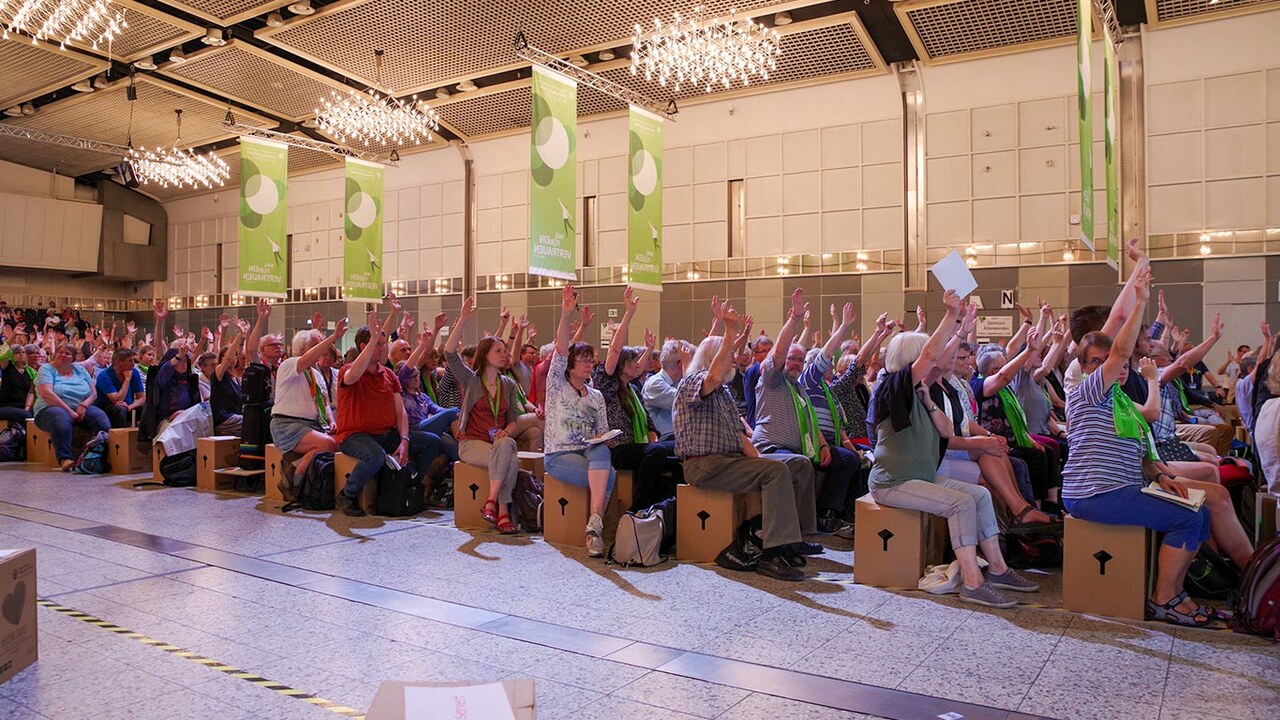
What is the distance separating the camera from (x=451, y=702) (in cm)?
177

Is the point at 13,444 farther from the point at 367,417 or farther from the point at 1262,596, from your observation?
the point at 1262,596

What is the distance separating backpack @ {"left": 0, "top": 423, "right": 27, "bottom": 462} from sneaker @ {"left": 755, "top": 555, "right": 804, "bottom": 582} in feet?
33.1

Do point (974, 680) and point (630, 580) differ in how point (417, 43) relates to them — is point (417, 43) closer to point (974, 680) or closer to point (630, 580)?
point (630, 580)

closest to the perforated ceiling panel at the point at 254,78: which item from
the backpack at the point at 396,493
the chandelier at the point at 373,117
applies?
the chandelier at the point at 373,117

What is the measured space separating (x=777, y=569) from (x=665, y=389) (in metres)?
1.94

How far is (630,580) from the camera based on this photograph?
4.73 metres

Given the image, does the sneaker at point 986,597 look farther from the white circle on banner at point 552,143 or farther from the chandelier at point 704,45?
the chandelier at point 704,45

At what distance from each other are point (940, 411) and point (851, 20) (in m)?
9.42

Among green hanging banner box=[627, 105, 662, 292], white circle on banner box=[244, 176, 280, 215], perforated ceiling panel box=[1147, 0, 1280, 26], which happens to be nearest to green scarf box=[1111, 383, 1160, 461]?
green hanging banner box=[627, 105, 662, 292]

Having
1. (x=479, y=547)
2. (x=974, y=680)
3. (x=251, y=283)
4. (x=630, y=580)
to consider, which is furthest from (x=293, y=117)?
(x=974, y=680)

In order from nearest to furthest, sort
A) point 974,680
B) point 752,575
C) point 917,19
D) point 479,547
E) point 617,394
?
point 974,680 < point 752,575 < point 479,547 < point 617,394 < point 917,19

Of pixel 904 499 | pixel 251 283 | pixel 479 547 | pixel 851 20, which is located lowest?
pixel 479 547

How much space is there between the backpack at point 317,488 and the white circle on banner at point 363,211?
8386mm

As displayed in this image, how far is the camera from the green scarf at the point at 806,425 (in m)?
5.62
